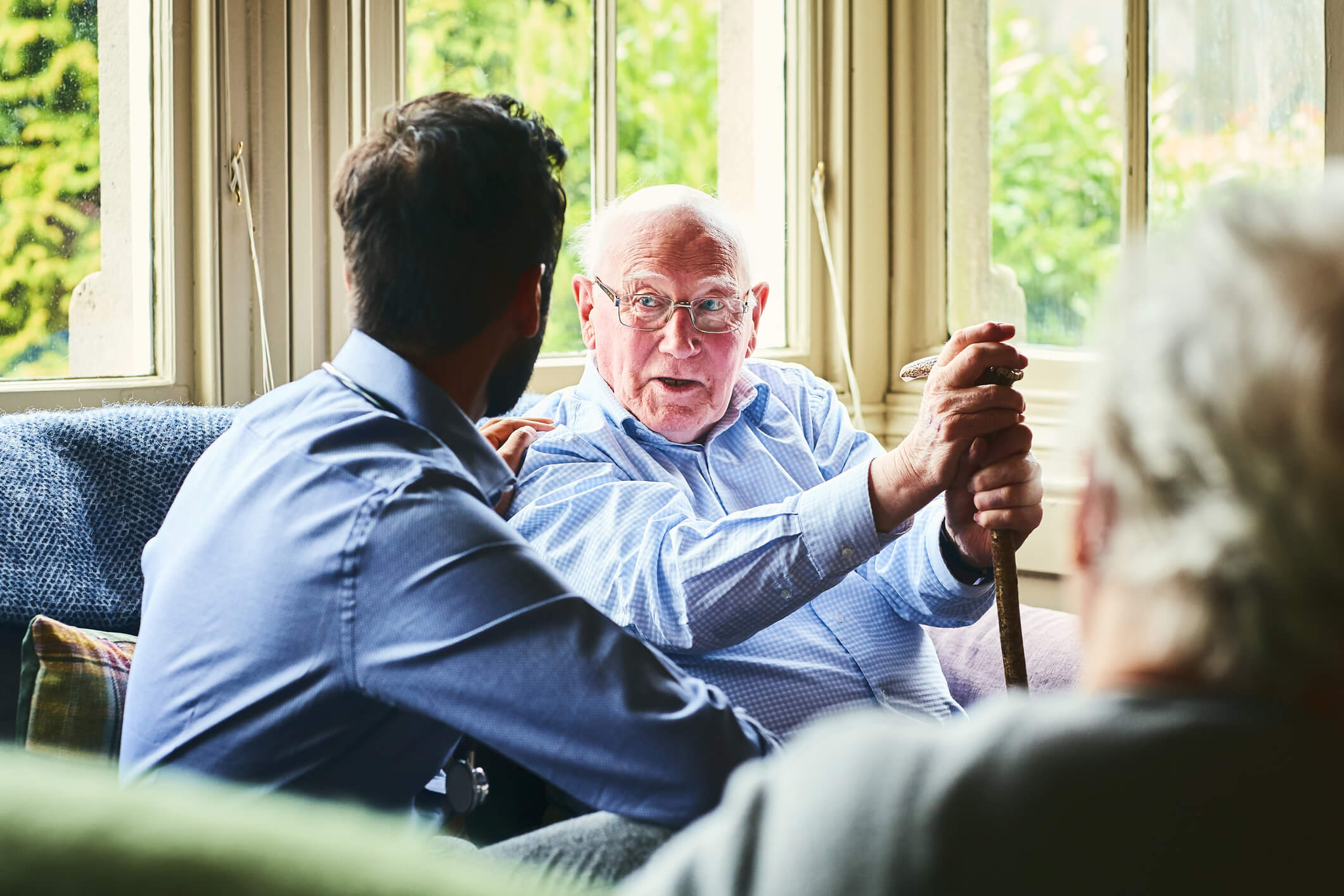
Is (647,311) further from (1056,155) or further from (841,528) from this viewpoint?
→ (1056,155)

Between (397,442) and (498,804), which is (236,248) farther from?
(397,442)

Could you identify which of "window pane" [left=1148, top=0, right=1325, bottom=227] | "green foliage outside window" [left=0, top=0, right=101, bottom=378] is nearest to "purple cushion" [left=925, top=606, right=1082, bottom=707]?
"window pane" [left=1148, top=0, right=1325, bottom=227]

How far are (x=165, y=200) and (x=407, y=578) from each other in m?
1.42

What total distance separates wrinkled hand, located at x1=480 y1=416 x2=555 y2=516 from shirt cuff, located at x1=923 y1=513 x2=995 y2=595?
1.90ft

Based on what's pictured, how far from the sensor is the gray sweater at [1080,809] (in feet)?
1.52

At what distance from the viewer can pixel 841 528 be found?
147 cm

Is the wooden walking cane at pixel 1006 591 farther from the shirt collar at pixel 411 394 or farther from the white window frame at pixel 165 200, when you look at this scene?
the white window frame at pixel 165 200

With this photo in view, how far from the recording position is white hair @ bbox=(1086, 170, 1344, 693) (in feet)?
1.55

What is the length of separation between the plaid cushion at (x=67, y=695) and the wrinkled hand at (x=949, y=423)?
885 millimetres

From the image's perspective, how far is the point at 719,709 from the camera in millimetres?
1047

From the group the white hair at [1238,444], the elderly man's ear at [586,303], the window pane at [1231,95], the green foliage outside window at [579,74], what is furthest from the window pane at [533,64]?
the white hair at [1238,444]

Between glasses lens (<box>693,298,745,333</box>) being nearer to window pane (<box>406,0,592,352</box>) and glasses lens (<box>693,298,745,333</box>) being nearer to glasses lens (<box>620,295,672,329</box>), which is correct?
glasses lens (<box>620,295,672,329</box>)

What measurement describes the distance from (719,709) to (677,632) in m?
0.51

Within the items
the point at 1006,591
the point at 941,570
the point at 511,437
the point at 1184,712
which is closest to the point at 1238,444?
the point at 1184,712
